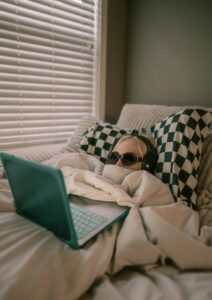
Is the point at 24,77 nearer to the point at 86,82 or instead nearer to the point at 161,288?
the point at 86,82

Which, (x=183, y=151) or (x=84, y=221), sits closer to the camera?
(x=84, y=221)

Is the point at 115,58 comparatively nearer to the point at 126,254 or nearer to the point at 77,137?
the point at 77,137

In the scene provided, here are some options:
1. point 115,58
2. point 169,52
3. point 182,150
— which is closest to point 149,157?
point 182,150

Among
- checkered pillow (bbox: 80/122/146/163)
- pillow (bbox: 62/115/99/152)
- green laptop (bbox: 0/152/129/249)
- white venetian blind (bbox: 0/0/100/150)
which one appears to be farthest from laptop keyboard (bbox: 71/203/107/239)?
white venetian blind (bbox: 0/0/100/150)

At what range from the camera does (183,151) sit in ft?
2.84

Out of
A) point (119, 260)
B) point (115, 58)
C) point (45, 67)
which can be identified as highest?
point (115, 58)

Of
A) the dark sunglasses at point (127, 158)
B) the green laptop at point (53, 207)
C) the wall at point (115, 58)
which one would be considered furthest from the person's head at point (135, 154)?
the wall at point (115, 58)

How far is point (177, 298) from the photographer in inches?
17.2

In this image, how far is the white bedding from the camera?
0.44m

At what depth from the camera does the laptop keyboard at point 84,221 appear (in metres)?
0.58

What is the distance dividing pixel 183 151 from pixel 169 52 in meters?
0.95

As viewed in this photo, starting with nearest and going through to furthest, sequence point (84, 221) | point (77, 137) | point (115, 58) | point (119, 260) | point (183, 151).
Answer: point (119, 260)
point (84, 221)
point (183, 151)
point (77, 137)
point (115, 58)

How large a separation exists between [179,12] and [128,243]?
1.48 metres

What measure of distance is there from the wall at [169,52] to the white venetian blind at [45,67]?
30cm
